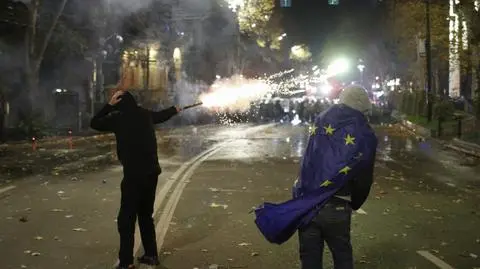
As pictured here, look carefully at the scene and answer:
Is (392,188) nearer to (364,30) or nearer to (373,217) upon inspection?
(373,217)

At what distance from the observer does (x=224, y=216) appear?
29.1ft

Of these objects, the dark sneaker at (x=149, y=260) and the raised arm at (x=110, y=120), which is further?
the dark sneaker at (x=149, y=260)

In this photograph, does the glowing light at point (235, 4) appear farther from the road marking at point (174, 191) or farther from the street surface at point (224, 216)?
the street surface at point (224, 216)

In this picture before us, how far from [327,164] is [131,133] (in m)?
2.47

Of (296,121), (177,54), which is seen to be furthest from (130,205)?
(177,54)

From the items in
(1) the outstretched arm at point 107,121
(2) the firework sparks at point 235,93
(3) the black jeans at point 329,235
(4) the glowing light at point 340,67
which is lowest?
(3) the black jeans at point 329,235

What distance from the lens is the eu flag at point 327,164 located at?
393cm

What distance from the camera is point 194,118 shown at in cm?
3991

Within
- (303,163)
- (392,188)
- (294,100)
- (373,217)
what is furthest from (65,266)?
(294,100)

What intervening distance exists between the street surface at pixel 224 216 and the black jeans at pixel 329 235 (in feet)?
7.50

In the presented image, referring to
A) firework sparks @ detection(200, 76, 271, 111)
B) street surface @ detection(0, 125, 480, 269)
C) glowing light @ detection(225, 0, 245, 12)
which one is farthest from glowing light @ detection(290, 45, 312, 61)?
street surface @ detection(0, 125, 480, 269)

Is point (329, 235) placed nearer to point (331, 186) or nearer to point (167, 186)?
point (331, 186)

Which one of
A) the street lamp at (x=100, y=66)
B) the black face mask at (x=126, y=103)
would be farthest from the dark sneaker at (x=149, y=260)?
the street lamp at (x=100, y=66)

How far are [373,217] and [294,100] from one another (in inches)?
1435
